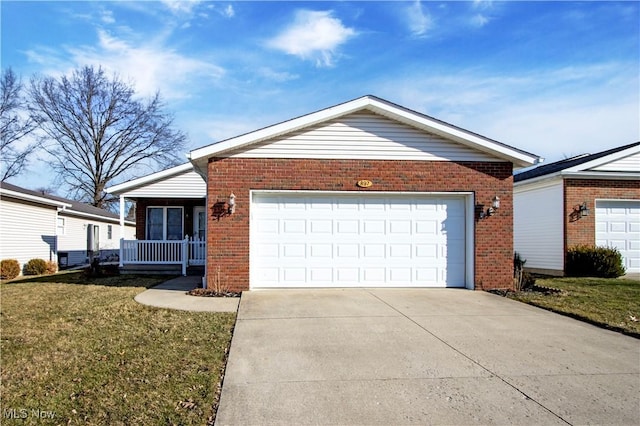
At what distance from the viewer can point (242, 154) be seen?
977cm

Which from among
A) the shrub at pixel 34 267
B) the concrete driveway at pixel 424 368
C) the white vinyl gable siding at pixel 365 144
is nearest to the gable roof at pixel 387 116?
the white vinyl gable siding at pixel 365 144

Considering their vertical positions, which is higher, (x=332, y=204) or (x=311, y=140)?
(x=311, y=140)

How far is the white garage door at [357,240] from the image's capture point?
998cm

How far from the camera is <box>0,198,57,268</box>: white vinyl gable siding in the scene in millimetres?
16172

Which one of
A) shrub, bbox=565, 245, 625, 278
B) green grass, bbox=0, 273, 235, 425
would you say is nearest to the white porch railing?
green grass, bbox=0, 273, 235, 425

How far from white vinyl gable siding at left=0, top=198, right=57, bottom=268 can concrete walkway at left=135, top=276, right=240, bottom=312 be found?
9.43 metres

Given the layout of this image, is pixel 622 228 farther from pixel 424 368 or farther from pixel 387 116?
pixel 424 368

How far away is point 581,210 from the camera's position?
1376 cm

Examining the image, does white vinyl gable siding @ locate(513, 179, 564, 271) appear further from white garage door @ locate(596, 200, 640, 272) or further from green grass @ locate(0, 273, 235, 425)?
green grass @ locate(0, 273, 235, 425)

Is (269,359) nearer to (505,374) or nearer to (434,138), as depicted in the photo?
(505,374)

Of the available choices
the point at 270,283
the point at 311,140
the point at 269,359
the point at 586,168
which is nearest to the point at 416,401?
the point at 269,359

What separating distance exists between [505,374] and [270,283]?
6214mm

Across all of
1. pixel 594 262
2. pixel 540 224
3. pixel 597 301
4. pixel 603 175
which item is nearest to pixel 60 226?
pixel 540 224

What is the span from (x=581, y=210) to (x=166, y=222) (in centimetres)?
1553
